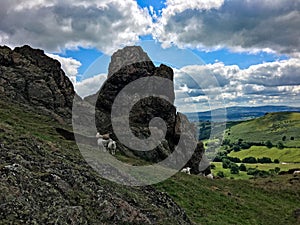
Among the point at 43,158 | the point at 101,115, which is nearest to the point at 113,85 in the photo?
the point at 101,115

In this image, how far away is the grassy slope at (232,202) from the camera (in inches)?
1372

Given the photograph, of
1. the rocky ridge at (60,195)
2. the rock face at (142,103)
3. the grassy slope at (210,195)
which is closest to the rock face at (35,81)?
the rock face at (142,103)

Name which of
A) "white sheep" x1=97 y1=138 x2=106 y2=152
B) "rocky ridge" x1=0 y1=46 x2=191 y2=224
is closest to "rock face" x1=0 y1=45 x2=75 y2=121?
"white sheep" x1=97 y1=138 x2=106 y2=152

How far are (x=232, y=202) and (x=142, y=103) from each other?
41.1m

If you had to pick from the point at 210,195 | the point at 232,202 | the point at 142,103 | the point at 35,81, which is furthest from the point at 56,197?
the point at 142,103

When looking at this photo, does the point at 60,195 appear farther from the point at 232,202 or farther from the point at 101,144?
the point at 101,144

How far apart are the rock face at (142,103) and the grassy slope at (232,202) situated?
20.0 m

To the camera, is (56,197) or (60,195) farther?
(60,195)

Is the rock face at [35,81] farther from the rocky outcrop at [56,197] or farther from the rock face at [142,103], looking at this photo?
the rocky outcrop at [56,197]

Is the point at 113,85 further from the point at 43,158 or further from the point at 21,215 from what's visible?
the point at 21,215

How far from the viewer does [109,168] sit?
31.0 meters

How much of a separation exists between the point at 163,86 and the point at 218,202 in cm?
4672

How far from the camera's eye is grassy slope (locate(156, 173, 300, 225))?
3484 cm

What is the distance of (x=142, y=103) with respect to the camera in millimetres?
78500
